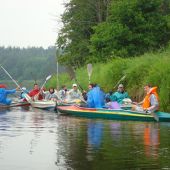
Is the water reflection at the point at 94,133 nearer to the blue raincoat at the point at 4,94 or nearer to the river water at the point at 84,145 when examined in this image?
the river water at the point at 84,145

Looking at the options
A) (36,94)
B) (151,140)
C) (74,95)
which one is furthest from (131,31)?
(151,140)

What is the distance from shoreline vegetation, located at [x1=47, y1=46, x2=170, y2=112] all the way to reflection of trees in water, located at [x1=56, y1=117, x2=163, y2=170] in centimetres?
229

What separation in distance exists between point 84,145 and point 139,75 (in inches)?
506

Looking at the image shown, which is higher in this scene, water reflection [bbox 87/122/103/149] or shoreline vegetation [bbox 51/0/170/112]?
shoreline vegetation [bbox 51/0/170/112]

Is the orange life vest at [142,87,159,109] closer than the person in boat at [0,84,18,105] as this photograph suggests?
Yes

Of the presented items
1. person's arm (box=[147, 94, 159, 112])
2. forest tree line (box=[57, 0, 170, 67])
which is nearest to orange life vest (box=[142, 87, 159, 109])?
person's arm (box=[147, 94, 159, 112])

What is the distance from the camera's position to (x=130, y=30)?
3550cm

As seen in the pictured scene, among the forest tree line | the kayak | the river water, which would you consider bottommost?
the river water

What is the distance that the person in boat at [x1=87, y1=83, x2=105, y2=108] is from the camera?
22797 mm

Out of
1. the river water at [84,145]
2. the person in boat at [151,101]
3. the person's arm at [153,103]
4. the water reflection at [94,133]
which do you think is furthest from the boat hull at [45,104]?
the person's arm at [153,103]

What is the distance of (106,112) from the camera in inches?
858

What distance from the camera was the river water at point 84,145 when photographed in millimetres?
11102

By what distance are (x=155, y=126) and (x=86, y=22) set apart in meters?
26.8

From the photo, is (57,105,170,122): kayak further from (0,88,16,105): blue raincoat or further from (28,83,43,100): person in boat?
(28,83,43,100): person in boat
